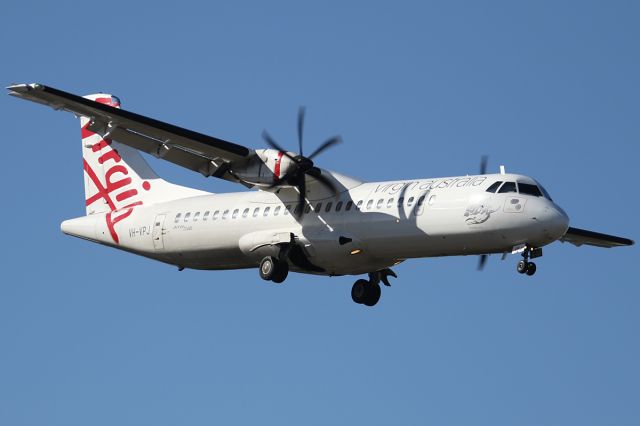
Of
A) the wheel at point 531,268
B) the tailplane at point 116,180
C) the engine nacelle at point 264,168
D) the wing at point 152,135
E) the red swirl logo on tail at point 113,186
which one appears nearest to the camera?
the wheel at point 531,268

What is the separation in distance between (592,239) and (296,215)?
7695mm

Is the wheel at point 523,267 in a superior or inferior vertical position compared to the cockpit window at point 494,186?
inferior

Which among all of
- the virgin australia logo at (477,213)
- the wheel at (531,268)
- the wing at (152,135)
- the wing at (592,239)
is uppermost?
the wing at (152,135)

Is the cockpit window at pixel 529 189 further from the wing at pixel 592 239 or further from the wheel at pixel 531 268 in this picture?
the wing at pixel 592 239

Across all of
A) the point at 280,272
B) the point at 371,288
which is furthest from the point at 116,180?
the point at 371,288

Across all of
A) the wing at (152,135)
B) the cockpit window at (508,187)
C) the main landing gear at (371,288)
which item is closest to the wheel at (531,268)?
the cockpit window at (508,187)

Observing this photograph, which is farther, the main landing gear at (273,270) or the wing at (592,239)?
the wing at (592,239)

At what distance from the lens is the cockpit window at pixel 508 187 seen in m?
27.3

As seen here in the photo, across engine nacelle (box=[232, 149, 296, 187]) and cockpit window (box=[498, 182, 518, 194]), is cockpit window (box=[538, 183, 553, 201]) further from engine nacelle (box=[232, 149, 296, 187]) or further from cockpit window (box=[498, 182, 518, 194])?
engine nacelle (box=[232, 149, 296, 187])

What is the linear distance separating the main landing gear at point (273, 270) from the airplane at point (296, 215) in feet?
0.07

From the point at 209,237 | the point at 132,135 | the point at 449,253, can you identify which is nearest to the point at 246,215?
the point at 209,237

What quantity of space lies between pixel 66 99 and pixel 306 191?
5.80 metres

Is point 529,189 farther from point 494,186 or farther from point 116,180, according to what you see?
point 116,180

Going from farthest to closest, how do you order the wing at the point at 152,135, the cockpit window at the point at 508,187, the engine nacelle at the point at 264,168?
the engine nacelle at the point at 264,168 → the wing at the point at 152,135 → the cockpit window at the point at 508,187
